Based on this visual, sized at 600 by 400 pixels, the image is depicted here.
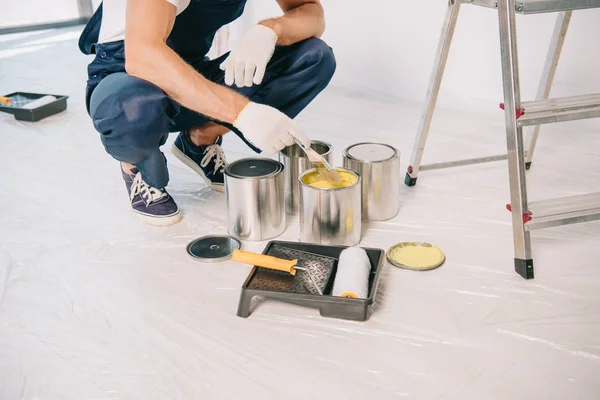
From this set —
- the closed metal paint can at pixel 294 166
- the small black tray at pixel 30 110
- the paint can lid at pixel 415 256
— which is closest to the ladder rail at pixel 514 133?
the paint can lid at pixel 415 256

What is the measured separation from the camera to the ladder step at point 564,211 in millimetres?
1583

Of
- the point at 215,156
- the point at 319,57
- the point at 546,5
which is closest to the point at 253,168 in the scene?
the point at 215,156

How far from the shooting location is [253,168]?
1892 mm

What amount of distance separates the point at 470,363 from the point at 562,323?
27 centimetres

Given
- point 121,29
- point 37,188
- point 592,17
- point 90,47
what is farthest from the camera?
point 592,17

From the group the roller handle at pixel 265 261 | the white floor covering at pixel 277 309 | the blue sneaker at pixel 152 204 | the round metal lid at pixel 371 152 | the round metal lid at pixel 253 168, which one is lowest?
the white floor covering at pixel 277 309

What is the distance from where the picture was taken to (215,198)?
216 centimetres

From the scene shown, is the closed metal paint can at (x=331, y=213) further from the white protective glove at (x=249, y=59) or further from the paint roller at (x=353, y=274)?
the white protective glove at (x=249, y=59)

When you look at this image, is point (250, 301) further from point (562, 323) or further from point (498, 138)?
point (498, 138)

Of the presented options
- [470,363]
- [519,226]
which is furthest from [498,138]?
[470,363]

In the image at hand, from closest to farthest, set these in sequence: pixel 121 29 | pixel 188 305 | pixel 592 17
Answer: pixel 188 305 < pixel 121 29 < pixel 592 17

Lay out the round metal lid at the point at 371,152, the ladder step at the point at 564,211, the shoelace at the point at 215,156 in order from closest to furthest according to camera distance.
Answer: the ladder step at the point at 564,211, the round metal lid at the point at 371,152, the shoelace at the point at 215,156

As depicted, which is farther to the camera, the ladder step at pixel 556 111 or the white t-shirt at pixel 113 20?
the white t-shirt at pixel 113 20

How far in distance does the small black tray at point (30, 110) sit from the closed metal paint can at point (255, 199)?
4.99ft
